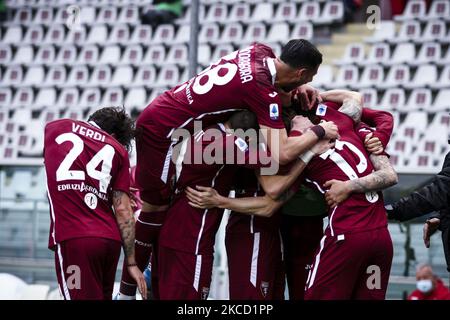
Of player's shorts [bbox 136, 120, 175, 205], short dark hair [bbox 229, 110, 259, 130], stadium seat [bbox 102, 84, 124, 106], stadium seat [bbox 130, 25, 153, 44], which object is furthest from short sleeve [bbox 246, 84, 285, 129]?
stadium seat [bbox 130, 25, 153, 44]

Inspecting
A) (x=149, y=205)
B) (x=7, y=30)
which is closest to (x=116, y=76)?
(x=7, y=30)

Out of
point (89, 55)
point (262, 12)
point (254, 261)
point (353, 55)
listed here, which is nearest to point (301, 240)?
point (254, 261)

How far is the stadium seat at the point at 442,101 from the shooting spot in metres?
13.6

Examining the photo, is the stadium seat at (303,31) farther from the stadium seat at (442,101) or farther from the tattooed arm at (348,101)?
the tattooed arm at (348,101)

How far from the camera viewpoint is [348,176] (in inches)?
209

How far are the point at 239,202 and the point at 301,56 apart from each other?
38.1 inches

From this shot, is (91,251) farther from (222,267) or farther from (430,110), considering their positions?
(430,110)

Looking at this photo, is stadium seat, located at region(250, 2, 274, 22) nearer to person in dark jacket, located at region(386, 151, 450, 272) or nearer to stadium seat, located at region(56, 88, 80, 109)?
stadium seat, located at region(56, 88, 80, 109)

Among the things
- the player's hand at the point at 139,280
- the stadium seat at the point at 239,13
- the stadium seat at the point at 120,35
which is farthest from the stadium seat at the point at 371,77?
the player's hand at the point at 139,280

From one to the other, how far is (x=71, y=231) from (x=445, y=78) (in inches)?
396

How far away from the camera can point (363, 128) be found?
562 centimetres

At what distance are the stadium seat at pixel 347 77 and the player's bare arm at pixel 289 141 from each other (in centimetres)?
901

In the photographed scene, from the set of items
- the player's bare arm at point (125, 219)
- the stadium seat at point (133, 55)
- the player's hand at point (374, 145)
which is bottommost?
the stadium seat at point (133, 55)

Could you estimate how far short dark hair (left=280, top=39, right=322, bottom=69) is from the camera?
536 centimetres
